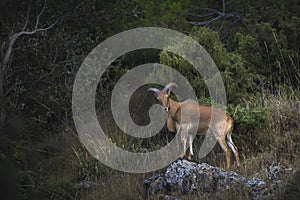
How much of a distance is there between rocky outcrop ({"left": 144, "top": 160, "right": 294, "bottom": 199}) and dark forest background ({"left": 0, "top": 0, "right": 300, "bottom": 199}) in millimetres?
332

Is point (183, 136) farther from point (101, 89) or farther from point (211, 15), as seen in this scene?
point (211, 15)

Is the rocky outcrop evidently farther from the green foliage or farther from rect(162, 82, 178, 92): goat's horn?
rect(162, 82, 178, 92): goat's horn

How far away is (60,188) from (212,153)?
3419 millimetres

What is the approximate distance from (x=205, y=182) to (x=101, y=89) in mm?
4668

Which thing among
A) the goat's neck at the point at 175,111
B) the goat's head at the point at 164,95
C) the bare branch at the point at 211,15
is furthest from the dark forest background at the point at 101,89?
the bare branch at the point at 211,15

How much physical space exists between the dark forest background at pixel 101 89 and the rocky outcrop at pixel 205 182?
0.33 metres

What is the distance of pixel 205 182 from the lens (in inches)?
352

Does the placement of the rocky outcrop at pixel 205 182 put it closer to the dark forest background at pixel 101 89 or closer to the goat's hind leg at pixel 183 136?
the dark forest background at pixel 101 89

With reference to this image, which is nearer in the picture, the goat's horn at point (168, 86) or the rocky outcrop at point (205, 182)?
the rocky outcrop at point (205, 182)

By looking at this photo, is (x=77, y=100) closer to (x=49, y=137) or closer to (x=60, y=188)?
(x=49, y=137)

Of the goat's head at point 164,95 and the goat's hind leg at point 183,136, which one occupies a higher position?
the goat's head at point 164,95

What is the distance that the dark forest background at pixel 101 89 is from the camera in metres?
10.0

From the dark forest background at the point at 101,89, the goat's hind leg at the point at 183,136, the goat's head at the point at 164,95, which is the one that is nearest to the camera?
the dark forest background at the point at 101,89

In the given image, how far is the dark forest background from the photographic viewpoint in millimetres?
10016
